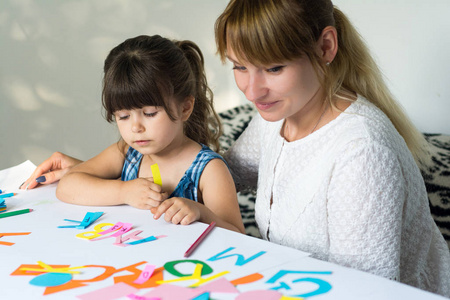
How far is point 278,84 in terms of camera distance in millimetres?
908

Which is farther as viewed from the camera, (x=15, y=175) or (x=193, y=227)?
(x=15, y=175)

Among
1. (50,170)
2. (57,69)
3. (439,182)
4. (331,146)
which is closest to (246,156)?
(331,146)

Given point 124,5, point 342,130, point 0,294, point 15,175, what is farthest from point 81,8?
point 0,294

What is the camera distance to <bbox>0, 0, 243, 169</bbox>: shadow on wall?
2.21m

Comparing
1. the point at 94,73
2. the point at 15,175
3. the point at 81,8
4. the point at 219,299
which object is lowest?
the point at 219,299

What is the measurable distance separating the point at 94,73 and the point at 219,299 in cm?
210

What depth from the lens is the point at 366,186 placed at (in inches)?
34.2

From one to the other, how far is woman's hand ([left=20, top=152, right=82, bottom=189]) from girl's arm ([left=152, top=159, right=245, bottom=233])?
0.38m

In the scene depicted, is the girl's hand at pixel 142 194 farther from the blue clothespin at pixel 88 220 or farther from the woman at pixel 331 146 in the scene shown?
the woman at pixel 331 146

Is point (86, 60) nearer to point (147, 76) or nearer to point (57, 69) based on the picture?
point (57, 69)

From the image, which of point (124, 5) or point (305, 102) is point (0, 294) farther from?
point (124, 5)

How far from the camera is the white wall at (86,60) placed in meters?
2.04

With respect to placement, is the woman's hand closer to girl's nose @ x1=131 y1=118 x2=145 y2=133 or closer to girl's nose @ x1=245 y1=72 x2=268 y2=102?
girl's nose @ x1=131 y1=118 x2=145 y2=133

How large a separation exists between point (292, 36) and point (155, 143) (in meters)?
0.44
